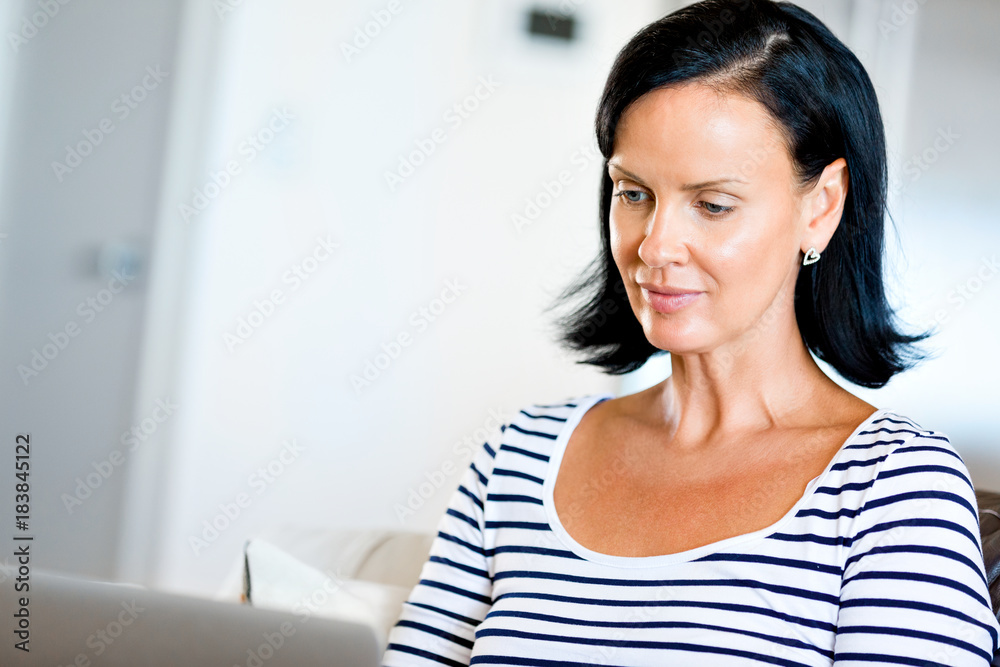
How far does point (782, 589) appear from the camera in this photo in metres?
0.88

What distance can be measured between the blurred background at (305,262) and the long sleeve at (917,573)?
183cm

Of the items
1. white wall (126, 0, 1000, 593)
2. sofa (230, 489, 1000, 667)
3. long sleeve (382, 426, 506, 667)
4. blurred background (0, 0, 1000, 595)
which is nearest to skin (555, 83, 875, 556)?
long sleeve (382, 426, 506, 667)

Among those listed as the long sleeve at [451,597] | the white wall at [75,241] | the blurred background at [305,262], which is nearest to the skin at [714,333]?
the long sleeve at [451,597]

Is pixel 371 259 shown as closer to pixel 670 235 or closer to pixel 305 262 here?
pixel 305 262

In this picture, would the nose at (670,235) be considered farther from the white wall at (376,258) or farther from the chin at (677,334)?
the white wall at (376,258)

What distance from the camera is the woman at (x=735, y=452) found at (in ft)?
2.82

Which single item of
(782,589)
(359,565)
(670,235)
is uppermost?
(670,235)

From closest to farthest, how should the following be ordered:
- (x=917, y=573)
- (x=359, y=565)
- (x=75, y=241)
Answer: (x=917, y=573)
(x=359, y=565)
(x=75, y=241)

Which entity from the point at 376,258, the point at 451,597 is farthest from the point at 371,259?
the point at 451,597

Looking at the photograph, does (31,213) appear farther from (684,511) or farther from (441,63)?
(684,511)

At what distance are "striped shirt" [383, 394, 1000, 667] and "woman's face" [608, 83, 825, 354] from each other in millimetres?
200

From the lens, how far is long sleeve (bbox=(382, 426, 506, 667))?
3.60 feet

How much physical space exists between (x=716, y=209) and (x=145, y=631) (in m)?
0.81

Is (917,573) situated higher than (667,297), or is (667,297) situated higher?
(667,297)
